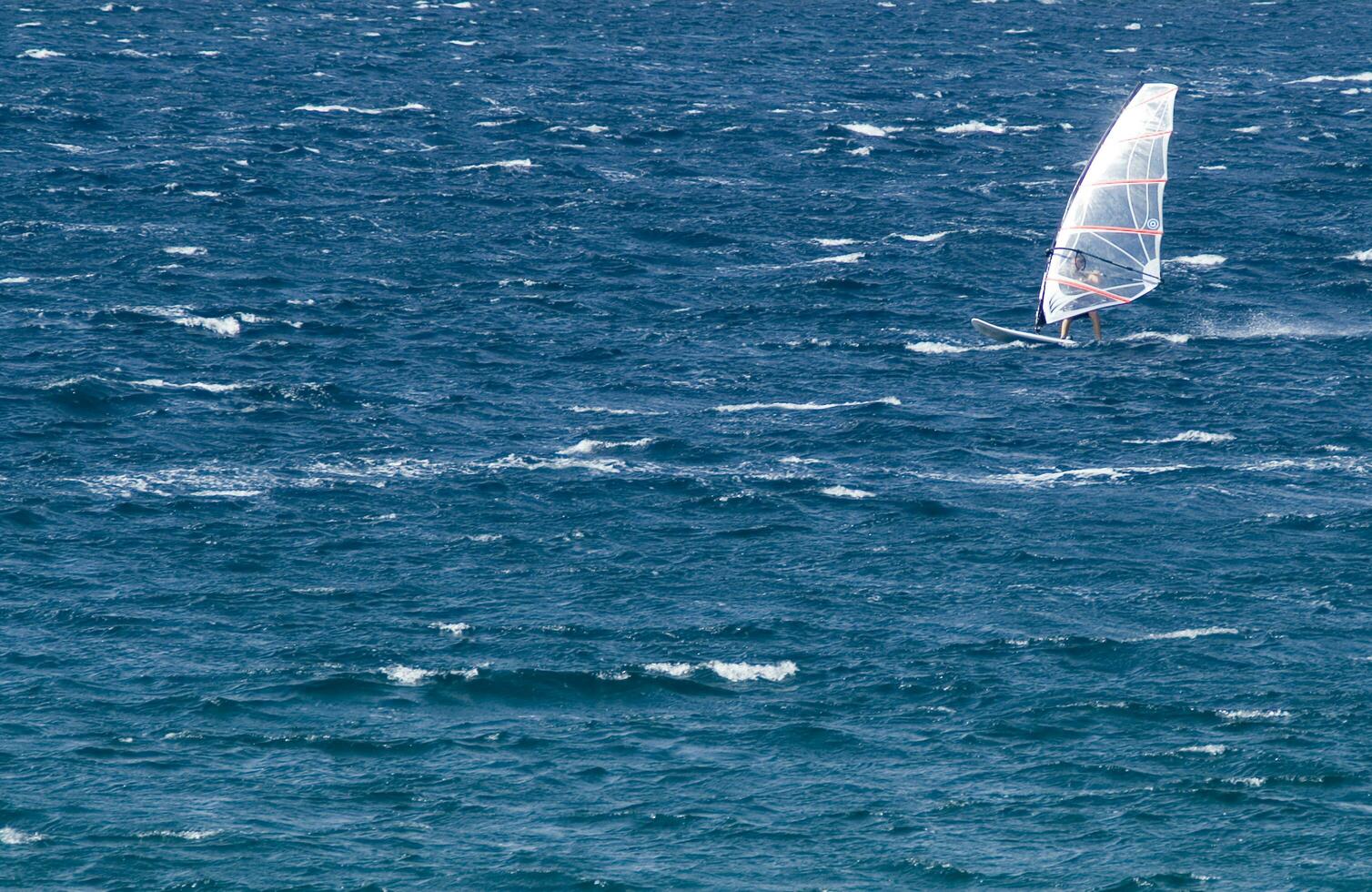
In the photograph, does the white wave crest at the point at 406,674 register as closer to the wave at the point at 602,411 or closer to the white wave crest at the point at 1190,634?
the white wave crest at the point at 1190,634

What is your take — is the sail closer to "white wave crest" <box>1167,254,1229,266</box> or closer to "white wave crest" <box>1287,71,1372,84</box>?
"white wave crest" <box>1167,254,1229,266</box>

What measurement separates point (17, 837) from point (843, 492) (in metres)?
42.3

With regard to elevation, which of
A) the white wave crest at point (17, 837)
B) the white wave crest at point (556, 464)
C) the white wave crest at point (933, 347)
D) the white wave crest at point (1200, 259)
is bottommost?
the white wave crest at point (17, 837)

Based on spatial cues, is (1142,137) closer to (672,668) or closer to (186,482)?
(672,668)

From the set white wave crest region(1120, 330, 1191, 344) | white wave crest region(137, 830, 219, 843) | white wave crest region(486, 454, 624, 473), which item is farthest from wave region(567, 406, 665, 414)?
white wave crest region(137, 830, 219, 843)

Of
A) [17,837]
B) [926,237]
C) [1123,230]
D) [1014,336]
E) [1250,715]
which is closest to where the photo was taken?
[17,837]

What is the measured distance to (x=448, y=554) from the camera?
287 ft

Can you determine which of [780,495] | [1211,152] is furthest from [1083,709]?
[1211,152]

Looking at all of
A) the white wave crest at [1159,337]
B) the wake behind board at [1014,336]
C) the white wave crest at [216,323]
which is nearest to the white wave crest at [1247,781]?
the wake behind board at [1014,336]

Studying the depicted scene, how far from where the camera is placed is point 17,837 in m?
64.6

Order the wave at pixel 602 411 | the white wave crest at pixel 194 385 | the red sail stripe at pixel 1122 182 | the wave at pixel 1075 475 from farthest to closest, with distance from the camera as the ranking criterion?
the red sail stripe at pixel 1122 182, the white wave crest at pixel 194 385, the wave at pixel 602 411, the wave at pixel 1075 475

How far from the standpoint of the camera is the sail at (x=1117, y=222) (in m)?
115

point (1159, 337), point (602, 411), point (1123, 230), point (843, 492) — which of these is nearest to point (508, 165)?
point (602, 411)

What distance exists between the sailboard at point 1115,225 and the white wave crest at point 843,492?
24.8m
